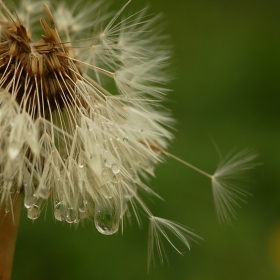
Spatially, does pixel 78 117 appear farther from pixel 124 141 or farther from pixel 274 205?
pixel 274 205

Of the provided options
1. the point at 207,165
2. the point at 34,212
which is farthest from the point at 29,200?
the point at 207,165

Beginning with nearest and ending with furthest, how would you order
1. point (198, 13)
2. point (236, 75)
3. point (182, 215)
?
point (182, 215) → point (236, 75) → point (198, 13)

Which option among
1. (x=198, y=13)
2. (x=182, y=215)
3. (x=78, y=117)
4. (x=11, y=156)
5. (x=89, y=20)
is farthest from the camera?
(x=198, y=13)

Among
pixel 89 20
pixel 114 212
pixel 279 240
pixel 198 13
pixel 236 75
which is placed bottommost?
pixel 114 212

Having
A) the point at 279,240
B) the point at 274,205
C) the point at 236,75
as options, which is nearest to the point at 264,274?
the point at 279,240

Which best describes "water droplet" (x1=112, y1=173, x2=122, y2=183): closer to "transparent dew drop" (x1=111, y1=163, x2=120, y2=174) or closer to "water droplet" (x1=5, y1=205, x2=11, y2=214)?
"transparent dew drop" (x1=111, y1=163, x2=120, y2=174)

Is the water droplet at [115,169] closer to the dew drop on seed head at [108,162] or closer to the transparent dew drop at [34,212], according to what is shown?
the dew drop on seed head at [108,162]

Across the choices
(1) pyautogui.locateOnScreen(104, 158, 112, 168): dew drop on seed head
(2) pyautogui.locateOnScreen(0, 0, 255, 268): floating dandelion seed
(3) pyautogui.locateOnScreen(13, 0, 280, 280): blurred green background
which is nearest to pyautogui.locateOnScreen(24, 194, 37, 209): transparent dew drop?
(2) pyautogui.locateOnScreen(0, 0, 255, 268): floating dandelion seed
